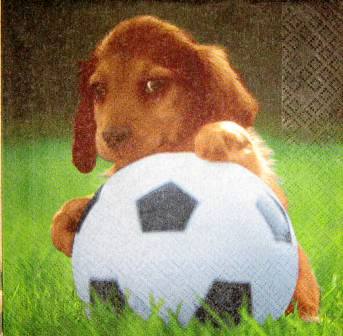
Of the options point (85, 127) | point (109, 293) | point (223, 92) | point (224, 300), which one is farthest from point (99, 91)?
point (224, 300)

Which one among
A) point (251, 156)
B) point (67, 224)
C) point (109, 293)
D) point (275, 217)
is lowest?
point (109, 293)

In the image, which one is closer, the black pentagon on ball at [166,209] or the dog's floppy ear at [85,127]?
the black pentagon on ball at [166,209]

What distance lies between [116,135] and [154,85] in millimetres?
209

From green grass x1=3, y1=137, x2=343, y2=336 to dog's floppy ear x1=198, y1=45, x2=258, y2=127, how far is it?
145 millimetres

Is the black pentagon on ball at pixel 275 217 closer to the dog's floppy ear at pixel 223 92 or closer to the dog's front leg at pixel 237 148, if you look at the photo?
the dog's front leg at pixel 237 148

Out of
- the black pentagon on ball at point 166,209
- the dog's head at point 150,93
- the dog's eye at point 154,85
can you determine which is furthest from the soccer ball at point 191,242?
the dog's eye at point 154,85

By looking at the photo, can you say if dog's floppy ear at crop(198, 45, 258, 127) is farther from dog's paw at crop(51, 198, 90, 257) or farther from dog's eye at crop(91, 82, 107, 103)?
dog's paw at crop(51, 198, 90, 257)

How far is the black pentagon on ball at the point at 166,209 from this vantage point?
Answer: 2088 mm

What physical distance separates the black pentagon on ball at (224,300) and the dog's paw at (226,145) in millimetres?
397

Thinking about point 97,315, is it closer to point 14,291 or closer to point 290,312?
point 14,291

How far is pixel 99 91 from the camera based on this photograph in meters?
2.29

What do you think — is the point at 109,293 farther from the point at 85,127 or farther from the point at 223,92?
the point at 223,92

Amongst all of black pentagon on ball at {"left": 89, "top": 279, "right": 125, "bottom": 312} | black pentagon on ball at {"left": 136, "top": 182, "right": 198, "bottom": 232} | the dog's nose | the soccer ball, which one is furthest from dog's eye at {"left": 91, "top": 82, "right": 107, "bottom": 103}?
black pentagon on ball at {"left": 89, "top": 279, "right": 125, "bottom": 312}

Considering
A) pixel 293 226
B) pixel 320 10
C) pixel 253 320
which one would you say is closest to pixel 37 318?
pixel 253 320
